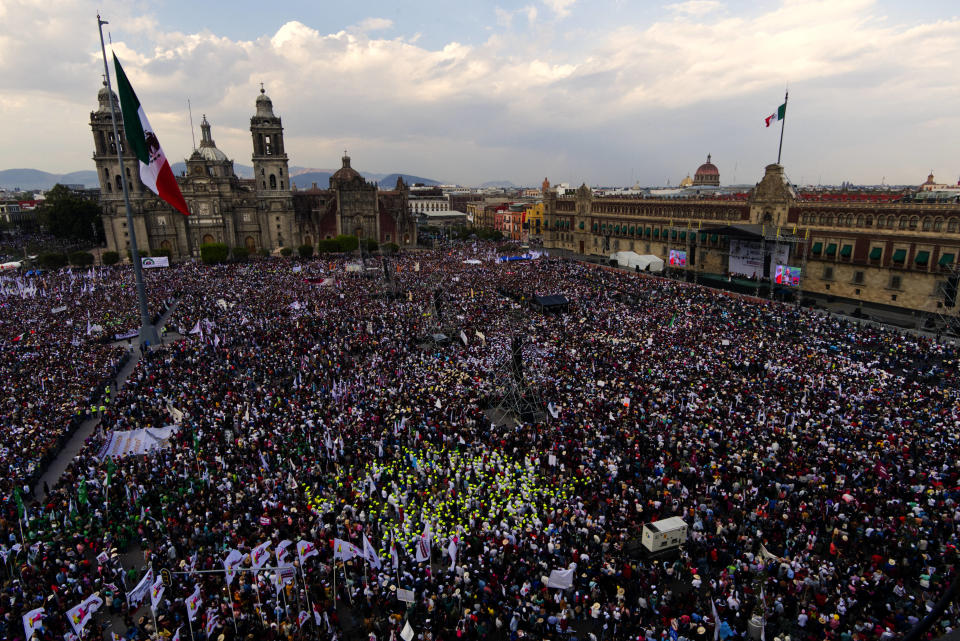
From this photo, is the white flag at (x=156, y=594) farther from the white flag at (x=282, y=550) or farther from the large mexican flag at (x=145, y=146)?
the large mexican flag at (x=145, y=146)

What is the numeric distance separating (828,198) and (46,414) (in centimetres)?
5678

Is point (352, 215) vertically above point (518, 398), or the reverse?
point (352, 215)

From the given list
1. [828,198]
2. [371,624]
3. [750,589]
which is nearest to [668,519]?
[750,589]

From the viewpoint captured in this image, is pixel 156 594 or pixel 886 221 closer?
pixel 156 594

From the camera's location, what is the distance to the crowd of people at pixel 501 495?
37.6 ft

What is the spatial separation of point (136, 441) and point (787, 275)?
42.2m

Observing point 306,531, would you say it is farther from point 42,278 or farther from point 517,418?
point 42,278

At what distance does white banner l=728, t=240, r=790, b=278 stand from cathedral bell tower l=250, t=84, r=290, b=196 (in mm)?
61907

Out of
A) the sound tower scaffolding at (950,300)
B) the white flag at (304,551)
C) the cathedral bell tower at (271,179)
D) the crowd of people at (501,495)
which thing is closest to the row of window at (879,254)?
the sound tower scaffolding at (950,300)

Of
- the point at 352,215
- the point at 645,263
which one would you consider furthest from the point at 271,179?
the point at 645,263

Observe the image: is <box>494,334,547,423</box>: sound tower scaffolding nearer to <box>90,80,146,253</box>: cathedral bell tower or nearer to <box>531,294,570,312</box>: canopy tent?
<box>531,294,570,312</box>: canopy tent

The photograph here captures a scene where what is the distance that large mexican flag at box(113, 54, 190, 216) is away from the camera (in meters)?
23.3

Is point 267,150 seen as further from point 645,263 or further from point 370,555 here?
point 370,555

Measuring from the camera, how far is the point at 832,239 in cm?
4309
